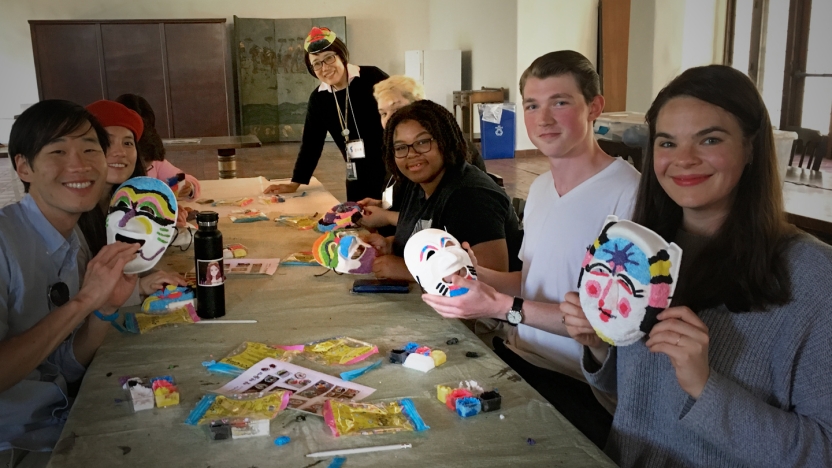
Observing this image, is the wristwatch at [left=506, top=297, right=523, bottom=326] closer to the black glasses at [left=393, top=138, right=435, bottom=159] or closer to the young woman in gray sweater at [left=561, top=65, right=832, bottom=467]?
the young woman in gray sweater at [left=561, top=65, right=832, bottom=467]

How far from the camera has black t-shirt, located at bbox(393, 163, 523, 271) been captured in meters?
2.21

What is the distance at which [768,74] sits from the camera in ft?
20.6

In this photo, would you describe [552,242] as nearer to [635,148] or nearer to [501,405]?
[501,405]

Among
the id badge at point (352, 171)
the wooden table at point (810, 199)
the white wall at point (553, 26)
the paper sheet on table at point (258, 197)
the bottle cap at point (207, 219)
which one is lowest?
the wooden table at point (810, 199)

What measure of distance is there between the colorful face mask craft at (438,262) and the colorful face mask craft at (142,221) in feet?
2.19

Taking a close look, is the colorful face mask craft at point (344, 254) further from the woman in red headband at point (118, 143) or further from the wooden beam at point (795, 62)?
the wooden beam at point (795, 62)

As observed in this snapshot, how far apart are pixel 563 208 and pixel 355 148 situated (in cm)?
228

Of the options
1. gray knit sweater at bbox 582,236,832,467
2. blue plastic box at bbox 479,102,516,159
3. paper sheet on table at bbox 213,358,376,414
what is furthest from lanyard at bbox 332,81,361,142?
blue plastic box at bbox 479,102,516,159

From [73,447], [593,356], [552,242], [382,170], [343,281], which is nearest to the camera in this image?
[73,447]

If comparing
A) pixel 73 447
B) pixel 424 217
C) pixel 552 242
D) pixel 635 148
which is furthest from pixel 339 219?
pixel 635 148

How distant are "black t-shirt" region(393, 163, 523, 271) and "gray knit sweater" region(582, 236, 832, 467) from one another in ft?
2.99

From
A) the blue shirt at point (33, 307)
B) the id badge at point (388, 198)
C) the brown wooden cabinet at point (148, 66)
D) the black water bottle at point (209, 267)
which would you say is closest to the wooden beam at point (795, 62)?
the id badge at point (388, 198)

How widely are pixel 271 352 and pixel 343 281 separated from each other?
0.64 m

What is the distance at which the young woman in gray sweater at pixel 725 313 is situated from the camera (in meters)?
1.19
